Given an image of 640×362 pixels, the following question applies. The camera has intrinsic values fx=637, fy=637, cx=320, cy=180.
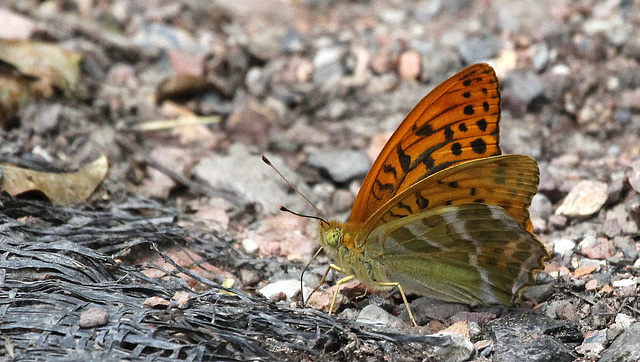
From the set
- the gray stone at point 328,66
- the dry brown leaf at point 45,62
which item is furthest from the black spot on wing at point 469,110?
the dry brown leaf at point 45,62

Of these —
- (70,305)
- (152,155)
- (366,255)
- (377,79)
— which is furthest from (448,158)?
(377,79)

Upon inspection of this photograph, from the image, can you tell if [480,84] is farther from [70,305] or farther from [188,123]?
[188,123]

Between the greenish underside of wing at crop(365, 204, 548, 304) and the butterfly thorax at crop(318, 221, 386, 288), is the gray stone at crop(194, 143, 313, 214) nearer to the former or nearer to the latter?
the butterfly thorax at crop(318, 221, 386, 288)

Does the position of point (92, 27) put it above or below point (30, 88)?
above

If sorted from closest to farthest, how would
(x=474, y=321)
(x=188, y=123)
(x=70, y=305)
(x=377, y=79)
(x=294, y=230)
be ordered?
(x=70, y=305) < (x=474, y=321) < (x=294, y=230) < (x=188, y=123) < (x=377, y=79)

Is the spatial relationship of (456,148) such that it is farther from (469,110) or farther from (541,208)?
(541,208)

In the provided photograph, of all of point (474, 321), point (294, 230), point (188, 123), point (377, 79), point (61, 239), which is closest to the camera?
point (474, 321)
